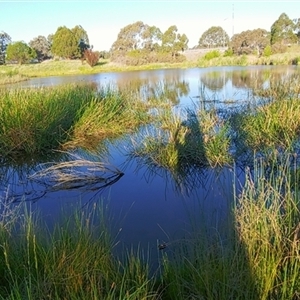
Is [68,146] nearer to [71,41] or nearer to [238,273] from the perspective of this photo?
[238,273]

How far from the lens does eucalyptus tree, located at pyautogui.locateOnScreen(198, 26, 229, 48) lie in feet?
198

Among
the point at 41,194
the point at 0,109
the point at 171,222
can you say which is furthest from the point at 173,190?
the point at 0,109

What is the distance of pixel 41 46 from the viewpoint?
56000 mm

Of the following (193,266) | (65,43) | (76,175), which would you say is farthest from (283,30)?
(193,266)

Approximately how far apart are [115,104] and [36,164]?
9.43 ft

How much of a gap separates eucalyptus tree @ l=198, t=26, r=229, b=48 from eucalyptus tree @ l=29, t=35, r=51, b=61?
27979 millimetres

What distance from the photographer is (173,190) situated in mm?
4066

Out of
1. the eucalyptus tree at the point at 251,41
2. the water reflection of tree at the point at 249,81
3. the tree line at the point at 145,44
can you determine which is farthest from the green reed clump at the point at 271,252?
the eucalyptus tree at the point at 251,41

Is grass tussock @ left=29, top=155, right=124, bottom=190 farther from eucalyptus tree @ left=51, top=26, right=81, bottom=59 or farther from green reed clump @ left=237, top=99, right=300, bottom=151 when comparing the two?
eucalyptus tree @ left=51, top=26, right=81, bottom=59

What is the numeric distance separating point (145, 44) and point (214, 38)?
19.8 m

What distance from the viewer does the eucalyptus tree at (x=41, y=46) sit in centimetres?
5317

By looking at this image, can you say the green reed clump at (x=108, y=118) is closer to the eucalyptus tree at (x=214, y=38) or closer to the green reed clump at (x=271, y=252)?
the green reed clump at (x=271, y=252)

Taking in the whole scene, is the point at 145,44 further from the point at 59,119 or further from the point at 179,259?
the point at 179,259

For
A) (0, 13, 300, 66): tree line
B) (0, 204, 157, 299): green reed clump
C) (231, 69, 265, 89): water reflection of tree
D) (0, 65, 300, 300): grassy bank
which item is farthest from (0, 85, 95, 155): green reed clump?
(0, 13, 300, 66): tree line
